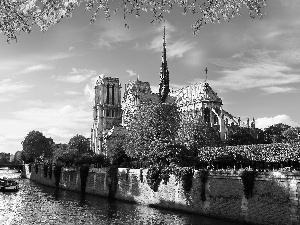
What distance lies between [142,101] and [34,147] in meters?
49.5

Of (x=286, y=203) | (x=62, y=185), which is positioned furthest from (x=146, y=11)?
(x=62, y=185)

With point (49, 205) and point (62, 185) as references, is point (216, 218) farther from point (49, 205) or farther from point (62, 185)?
point (62, 185)

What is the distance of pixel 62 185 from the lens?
6294 cm

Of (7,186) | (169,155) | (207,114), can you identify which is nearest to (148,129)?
(169,155)

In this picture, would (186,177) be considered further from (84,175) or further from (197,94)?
(197,94)

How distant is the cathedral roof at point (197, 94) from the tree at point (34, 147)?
45.1 metres


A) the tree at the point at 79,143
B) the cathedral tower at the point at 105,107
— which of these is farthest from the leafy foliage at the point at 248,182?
the cathedral tower at the point at 105,107

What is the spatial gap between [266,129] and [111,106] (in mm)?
50414

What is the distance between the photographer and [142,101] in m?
82.4

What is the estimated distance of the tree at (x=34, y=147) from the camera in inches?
4466

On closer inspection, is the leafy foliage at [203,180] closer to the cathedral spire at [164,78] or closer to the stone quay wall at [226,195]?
the stone quay wall at [226,195]

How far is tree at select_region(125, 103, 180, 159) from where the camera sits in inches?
1827

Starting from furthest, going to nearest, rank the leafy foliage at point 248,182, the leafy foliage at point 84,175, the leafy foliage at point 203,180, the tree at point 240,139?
the tree at point 240,139 < the leafy foliage at point 84,175 < the leafy foliage at point 203,180 < the leafy foliage at point 248,182

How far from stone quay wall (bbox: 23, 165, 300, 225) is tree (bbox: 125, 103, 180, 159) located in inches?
148
